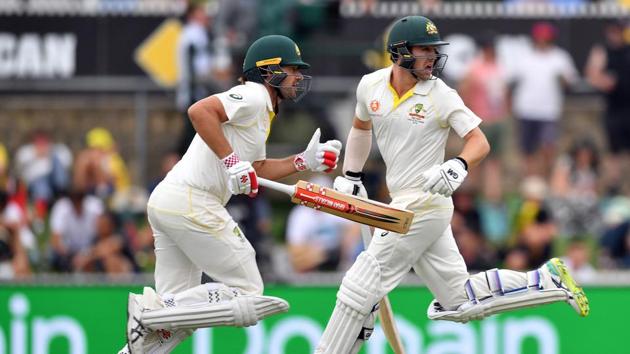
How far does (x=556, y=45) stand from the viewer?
16.5m

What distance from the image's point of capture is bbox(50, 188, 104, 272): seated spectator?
15154 millimetres

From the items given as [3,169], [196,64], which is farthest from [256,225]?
[3,169]

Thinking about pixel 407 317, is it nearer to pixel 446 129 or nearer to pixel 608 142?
pixel 446 129

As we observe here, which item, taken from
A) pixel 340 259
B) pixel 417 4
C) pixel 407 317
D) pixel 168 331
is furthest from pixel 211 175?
pixel 417 4

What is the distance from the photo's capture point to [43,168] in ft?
53.4

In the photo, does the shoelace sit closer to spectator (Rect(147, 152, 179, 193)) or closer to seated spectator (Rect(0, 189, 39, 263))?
seated spectator (Rect(0, 189, 39, 263))

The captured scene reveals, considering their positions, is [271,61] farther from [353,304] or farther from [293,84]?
[353,304]

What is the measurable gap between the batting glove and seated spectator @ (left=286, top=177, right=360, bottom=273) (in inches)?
159

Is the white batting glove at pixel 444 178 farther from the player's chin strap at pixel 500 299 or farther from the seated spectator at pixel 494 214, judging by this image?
the seated spectator at pixel 494 214

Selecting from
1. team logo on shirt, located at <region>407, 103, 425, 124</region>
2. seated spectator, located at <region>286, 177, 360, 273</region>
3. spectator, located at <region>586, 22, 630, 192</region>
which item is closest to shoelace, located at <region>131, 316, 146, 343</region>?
team logo on shirt, located at <region>407, 103, 425, 124</region>

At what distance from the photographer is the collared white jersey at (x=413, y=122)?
32.9 feet

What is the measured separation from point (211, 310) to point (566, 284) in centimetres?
220

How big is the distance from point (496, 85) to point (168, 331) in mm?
6739

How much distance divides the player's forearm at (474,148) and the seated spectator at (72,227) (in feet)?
19.7
